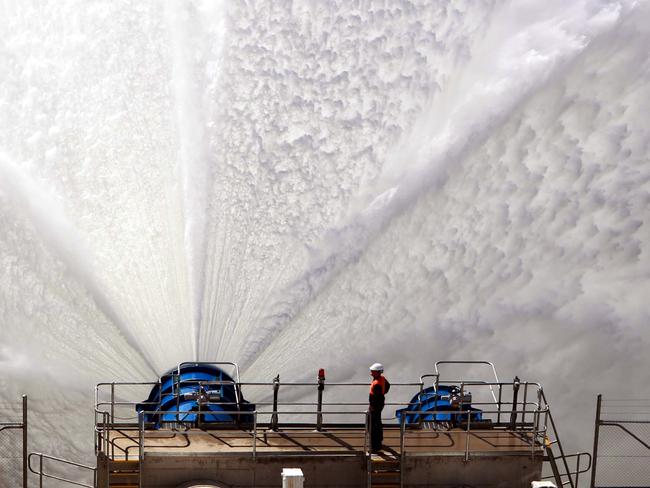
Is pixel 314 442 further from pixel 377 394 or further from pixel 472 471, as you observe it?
pixel 472 471

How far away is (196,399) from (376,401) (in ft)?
11.8

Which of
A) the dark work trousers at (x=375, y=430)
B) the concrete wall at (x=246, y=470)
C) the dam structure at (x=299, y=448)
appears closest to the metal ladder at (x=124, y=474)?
the dam structure at (x=299, y=448)

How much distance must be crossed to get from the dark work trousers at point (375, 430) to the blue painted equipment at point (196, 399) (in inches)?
92.7

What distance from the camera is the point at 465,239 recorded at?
26.0 m

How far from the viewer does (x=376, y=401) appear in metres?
13.6

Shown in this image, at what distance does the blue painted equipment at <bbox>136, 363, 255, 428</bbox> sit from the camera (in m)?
14.9

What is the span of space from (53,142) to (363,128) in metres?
9.09

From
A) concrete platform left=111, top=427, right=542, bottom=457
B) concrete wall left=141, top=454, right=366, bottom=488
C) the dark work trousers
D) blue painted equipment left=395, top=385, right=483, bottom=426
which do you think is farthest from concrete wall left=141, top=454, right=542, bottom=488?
blue painted equipment left=395, top=385, right=483, bottom=426

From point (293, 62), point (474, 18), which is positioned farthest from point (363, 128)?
point (474, 18)

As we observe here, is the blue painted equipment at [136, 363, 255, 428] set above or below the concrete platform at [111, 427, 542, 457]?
above

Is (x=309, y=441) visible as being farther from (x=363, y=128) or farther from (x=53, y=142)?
(x=53, y=142)

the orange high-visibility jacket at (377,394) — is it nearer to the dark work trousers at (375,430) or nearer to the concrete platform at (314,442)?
the dark work trousers at (375,430)

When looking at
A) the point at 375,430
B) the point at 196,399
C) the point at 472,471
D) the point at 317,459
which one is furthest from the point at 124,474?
the point at 472,471

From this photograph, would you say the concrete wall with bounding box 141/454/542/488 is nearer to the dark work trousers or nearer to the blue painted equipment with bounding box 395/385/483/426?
the dark work trousers
